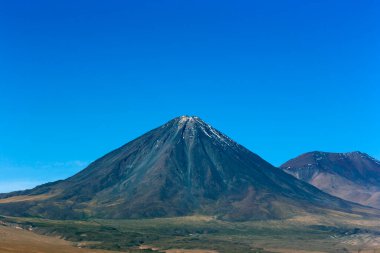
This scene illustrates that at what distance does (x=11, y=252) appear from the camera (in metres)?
196
